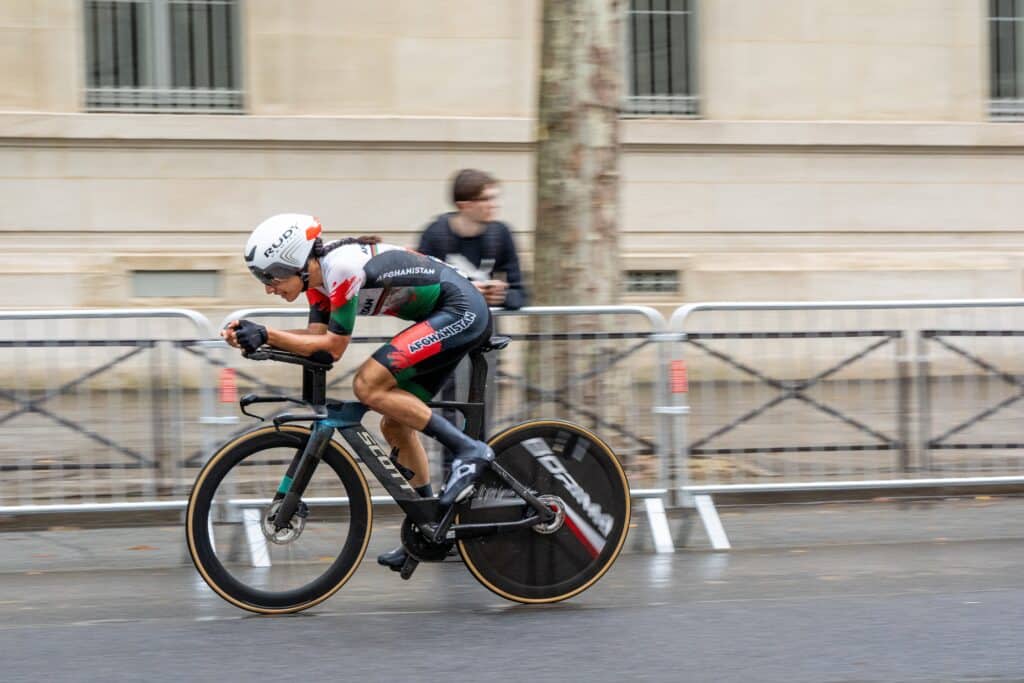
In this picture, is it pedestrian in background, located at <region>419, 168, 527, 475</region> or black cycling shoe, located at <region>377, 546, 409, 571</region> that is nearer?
black cycling shoe, located at <region>377, 546, 409, 571</region>

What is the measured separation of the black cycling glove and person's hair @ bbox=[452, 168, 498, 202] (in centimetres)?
201

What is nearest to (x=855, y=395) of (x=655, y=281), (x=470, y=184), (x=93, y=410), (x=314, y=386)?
(x=470, y=184)

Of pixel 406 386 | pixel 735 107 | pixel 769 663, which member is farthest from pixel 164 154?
pixel 769 663

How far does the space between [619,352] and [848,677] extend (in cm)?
Answer: 299

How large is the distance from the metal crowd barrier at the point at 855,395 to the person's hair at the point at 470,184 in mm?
1315

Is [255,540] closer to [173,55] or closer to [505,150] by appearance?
[505,150]

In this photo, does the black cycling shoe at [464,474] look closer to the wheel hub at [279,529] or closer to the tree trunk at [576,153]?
the wheel hub at [279,529]

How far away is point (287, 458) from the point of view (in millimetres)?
5738

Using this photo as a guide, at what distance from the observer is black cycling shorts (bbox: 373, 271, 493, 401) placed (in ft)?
18.7

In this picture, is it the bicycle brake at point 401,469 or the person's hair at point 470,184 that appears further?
the person's hair at point 470,184

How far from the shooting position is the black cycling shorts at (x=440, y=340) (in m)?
5.71

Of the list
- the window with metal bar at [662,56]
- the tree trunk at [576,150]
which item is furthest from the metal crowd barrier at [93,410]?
the window with metal bar at [662,56]

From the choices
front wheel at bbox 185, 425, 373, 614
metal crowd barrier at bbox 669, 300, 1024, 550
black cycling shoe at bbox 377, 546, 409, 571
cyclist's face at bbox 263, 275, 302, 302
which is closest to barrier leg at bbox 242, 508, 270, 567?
front wheel at bbox 185, 425, 373, 614

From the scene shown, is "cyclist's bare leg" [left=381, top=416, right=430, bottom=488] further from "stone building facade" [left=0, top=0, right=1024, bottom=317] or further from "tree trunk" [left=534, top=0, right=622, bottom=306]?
"stone building facade" [left=0, top=0, right=1024, bottom=317]
